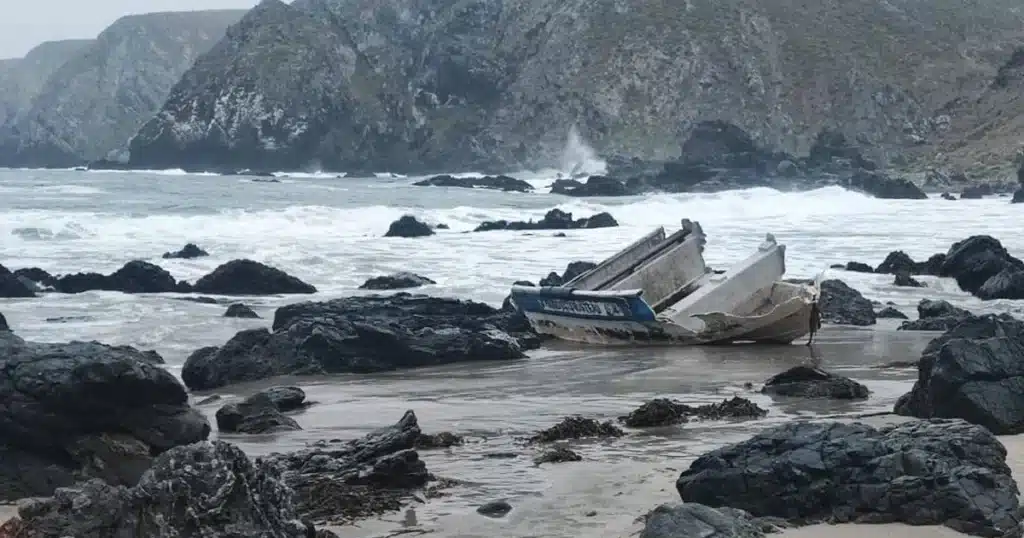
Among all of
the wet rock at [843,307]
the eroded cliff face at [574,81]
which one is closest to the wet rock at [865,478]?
the wet rock at [843,307]

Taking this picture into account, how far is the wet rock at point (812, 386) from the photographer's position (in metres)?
9.55

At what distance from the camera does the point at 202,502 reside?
15.0ft

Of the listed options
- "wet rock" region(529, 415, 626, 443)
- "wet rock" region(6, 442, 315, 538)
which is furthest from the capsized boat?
"wet rock" region(6, 442, 315, 538)

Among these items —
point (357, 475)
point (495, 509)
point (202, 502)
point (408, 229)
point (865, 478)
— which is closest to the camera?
point (202, 502)

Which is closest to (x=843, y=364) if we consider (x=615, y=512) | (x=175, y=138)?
(x=615, y=512)

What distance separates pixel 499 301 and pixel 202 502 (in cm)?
1375

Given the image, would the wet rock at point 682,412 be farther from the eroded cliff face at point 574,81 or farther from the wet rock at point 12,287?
the eroded cliff face at point 574,81

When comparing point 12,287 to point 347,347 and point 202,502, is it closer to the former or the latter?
point 347,347

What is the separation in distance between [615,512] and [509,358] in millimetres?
6955

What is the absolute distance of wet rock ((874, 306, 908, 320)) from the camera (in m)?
16.2

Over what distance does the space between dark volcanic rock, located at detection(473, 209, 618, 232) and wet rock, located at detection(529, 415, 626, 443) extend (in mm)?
25570

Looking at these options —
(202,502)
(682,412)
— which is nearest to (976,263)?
(682,412)

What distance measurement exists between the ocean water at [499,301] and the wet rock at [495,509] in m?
0.09

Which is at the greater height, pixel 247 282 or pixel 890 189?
pixel 890 189
